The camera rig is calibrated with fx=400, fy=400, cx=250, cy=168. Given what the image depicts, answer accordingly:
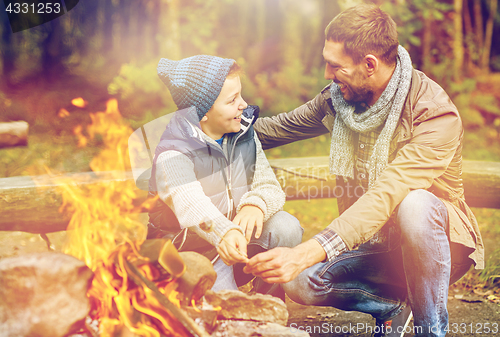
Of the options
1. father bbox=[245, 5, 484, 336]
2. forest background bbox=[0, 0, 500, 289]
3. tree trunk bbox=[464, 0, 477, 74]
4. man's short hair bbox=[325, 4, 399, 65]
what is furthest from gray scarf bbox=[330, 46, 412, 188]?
tree trunk bbox=[464, 0, 477, 74]

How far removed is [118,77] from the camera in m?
7.58

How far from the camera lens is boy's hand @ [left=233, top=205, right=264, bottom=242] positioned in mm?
2107

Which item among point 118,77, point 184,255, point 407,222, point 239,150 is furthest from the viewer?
point 118,77

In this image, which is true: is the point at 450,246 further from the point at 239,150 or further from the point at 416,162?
the point at 239,150

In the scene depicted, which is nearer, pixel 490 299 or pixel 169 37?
pixel 490 299

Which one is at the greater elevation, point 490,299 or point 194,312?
point 194,312

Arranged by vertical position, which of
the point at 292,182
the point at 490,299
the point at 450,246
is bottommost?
the point at 490,299

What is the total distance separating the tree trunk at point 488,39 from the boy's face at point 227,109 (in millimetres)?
8482

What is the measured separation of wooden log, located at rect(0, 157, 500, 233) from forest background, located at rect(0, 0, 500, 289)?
10.6 ft

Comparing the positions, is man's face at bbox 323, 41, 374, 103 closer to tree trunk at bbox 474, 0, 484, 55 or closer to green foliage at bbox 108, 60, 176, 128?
green foliage at bbox 108, 60, 176, 128

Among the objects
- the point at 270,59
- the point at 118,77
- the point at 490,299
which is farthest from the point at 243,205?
the point at 270,59

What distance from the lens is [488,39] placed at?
28.9ft

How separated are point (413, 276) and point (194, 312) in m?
1.13

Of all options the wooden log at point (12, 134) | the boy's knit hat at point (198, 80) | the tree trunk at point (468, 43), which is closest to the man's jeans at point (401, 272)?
the boy's knit hat at point (198, 80)
